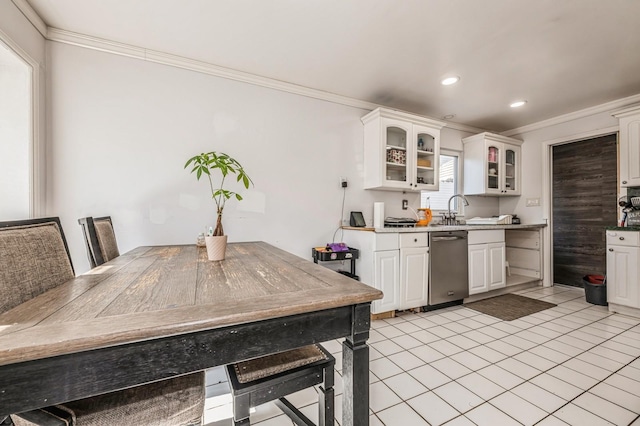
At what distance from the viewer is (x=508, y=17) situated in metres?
1.94

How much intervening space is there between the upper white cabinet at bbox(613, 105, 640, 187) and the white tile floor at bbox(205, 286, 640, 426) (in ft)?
5.13

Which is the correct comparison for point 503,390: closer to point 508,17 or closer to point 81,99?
point 508,17

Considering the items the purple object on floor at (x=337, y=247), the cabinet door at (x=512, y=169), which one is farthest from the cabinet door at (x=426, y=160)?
the cabinet door at (x=512, y=169)

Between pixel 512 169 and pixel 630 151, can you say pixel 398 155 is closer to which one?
pixel 512 169

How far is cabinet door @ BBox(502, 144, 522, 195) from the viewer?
4.19m

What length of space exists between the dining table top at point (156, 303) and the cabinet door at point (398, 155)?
7.57 feet

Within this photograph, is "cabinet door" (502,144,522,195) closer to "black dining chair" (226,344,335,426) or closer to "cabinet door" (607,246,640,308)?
"cabinet door" (607,246,640,308)

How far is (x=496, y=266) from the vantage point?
11.4 ft

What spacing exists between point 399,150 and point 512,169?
2.28m

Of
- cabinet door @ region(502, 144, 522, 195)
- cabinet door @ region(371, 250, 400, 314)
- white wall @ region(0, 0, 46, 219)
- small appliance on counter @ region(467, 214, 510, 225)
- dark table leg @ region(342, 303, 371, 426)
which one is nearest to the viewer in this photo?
dark table leg @ region(342, 303, 371, 426)

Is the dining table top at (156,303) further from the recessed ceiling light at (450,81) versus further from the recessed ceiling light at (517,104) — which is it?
the recessed ceiling light at (517,104)

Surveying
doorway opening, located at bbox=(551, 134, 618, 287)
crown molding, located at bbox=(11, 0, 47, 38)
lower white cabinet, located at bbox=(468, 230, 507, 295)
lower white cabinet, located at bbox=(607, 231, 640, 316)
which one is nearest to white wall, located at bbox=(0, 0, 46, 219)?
crown molding, located at bbox=(11, 0, 47, 38)

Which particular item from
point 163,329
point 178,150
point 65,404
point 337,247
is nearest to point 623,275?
point 337,247

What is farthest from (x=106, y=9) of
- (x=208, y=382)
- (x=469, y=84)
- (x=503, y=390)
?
(x=503, y=390)
